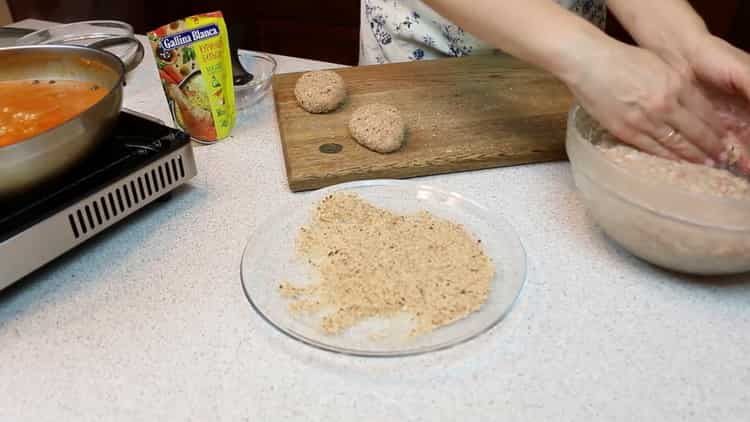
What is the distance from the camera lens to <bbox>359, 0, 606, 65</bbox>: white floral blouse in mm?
1239

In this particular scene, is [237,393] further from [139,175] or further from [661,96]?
[661,96]

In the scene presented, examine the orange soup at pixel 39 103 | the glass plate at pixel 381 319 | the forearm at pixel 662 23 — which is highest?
the forearm at pixel 662 23

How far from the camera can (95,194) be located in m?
0.74

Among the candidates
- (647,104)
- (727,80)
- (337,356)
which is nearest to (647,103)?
(647,104)

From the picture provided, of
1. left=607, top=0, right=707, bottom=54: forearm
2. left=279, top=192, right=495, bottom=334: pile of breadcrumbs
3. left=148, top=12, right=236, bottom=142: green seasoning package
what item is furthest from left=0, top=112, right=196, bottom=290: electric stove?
left=607, top=0, right=707, bottom=54: forearm

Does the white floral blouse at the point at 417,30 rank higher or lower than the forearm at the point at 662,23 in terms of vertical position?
lower

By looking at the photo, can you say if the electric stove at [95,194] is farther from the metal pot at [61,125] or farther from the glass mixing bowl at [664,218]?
the glass mixing bowl at [664,218]

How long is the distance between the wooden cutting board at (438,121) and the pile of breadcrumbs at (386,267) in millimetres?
126

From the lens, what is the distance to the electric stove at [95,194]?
2.23ft

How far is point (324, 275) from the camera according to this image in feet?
2.35

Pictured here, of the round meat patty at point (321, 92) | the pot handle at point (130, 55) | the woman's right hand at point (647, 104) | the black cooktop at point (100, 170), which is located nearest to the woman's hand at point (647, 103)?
the woman's right hand at point (647, 104)

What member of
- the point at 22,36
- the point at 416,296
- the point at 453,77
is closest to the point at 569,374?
the point at 416,296

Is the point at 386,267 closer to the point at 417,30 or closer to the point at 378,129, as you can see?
the point at 378,129

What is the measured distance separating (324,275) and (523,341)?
254 millimetres
